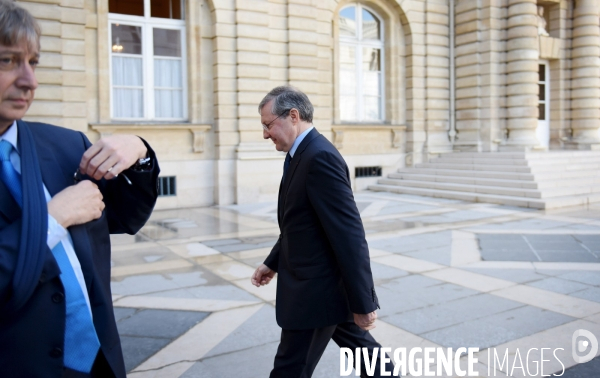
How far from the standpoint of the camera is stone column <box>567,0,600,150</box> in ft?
57.6

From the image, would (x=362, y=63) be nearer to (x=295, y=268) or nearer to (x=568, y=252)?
(x=568, y=252)

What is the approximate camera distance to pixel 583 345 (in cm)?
386

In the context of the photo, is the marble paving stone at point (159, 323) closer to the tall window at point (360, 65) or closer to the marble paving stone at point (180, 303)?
the marble paving stone at point (180, 303)

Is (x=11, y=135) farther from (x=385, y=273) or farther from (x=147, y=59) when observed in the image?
(x=147, y=59)

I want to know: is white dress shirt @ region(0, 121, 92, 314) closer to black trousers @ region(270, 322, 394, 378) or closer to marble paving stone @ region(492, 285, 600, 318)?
black trousers @ region(270, 322, 394, 378)

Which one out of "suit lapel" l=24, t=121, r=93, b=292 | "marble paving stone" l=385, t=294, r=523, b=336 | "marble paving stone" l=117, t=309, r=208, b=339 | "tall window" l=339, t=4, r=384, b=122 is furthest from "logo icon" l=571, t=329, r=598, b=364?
"tall window" l=339, t=4, r=384, b=122

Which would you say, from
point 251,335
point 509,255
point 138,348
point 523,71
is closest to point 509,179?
point 523,71

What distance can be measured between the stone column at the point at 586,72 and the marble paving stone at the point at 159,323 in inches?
651

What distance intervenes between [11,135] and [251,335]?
2.95 meters

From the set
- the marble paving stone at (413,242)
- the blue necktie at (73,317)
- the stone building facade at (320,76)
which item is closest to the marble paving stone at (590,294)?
the marble paving stone at (413,242)

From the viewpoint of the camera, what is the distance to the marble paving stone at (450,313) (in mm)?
4324

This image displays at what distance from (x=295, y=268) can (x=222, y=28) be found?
11.2 m

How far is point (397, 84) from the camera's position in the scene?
1666cm

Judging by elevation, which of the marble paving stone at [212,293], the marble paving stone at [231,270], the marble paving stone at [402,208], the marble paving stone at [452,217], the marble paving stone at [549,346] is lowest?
the marble paving stone at [549,346]
